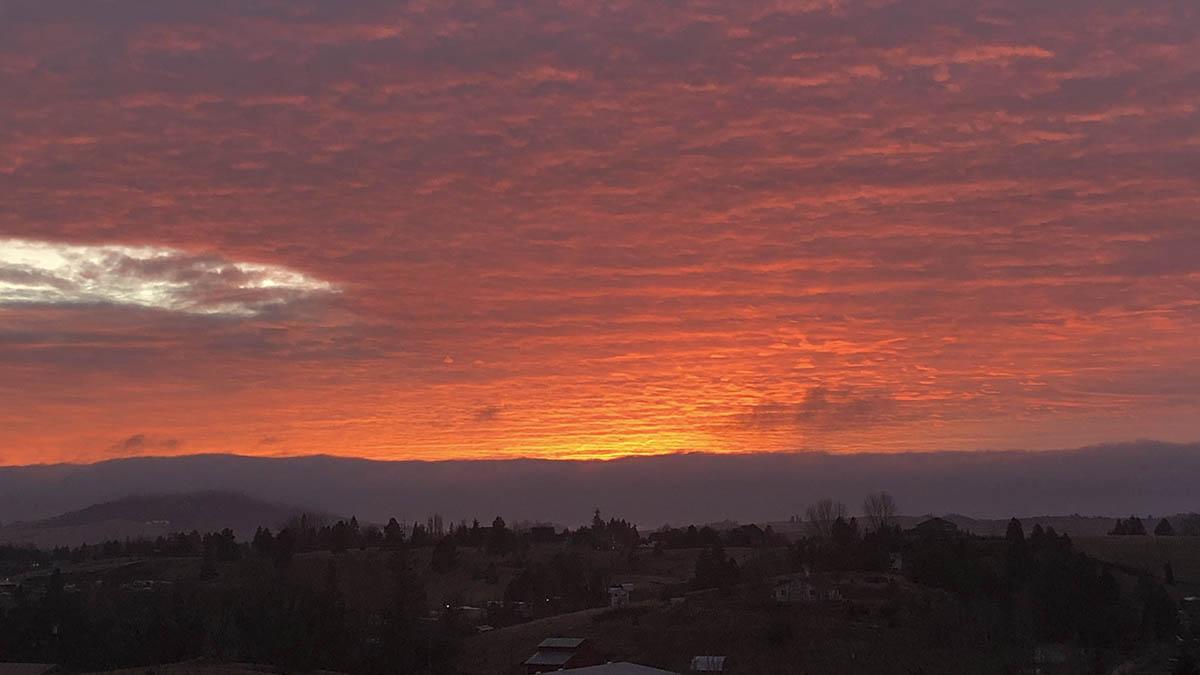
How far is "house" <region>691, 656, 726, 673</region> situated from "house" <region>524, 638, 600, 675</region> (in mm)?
6563

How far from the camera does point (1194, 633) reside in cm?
9400

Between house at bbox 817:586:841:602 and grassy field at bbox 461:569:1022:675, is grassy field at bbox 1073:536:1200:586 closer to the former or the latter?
grassy field at bbox 461:569:1022:675

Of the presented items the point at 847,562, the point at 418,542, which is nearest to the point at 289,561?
the point at 418,542

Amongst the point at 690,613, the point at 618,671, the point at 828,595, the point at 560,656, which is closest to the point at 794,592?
the point at 828,595

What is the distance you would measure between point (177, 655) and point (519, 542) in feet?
327

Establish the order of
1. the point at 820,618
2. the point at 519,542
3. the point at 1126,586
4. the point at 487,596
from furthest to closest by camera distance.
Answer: the point at 519,542, the point at 487,596, the point at 1126,586, the point at 820,618

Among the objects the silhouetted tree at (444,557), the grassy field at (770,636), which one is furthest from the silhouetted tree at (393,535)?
the grassy field at (770,636)

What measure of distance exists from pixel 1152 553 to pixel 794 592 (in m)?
62.0

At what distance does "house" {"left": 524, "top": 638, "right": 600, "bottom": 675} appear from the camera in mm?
87062

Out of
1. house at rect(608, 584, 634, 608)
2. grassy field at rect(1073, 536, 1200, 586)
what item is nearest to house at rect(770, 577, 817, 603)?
house at rect(608, 584, 634, 608)

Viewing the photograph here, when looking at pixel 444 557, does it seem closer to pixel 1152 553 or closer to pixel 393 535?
pixel 393 535

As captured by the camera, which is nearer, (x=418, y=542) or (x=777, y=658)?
(x=777, y=658)

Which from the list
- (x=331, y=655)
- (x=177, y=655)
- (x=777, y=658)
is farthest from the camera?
(x=777, y=658)

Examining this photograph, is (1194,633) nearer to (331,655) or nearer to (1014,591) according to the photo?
(1014,591)
